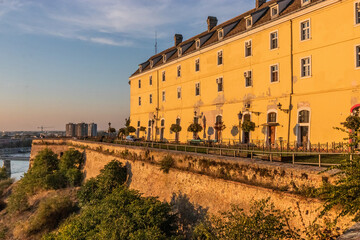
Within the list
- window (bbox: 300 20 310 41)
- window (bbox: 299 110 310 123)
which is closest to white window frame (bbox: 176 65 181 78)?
window (bbox: 300 20 310 41)

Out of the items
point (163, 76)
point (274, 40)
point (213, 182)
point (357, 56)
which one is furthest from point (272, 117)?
point (163, 76)

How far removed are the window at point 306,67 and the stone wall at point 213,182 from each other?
11.3 m

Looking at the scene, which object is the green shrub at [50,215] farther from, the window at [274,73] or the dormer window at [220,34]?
the dormer window at [220,34]

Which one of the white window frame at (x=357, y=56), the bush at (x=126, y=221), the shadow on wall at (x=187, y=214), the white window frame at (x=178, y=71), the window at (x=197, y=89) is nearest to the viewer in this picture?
the bush at (x=126, y=221)

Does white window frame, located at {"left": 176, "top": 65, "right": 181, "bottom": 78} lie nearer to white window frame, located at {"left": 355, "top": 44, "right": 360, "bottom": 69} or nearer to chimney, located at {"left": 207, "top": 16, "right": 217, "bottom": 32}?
chimney, located at {"left": 207, "top": 16, "right": 217, "bottom": 32}

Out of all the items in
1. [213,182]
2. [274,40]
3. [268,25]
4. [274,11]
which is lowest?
[213,182]

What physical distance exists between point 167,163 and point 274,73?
12286mm

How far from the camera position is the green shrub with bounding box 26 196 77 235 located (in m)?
24.0

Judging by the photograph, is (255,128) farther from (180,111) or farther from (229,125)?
(180,111)

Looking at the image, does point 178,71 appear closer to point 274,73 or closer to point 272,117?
point 274,73

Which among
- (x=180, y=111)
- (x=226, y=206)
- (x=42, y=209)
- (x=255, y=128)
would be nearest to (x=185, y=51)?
(x=180, y=111)

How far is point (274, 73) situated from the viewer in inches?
930

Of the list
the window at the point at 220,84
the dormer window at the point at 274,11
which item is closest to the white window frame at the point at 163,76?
the window at the point at 220,84

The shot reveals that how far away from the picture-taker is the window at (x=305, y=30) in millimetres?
21078
